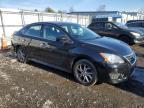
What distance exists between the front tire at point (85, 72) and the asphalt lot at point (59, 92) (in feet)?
0.52

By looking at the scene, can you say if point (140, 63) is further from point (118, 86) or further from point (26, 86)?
point (26, 86)

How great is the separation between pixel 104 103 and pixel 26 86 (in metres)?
2.06

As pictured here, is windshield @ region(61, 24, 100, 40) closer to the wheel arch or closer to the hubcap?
the wheel arch

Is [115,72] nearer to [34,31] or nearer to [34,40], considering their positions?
[34,40]

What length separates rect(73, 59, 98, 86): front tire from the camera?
5.09m

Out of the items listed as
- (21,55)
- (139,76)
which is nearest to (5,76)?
(21,55)

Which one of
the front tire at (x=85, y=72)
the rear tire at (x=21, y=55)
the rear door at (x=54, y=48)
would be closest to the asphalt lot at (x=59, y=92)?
the front tire at (x=85, y=72)

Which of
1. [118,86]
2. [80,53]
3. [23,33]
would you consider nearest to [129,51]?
[118,86]

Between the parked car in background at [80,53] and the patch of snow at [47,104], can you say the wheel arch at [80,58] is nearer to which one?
the parked car in background at [80,53]

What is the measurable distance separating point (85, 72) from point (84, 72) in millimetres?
29

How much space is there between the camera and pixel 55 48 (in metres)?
5.80

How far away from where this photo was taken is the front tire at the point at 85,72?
509 centimetres

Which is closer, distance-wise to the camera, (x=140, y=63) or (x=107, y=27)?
(x=140, y=63)

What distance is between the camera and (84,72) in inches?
209
